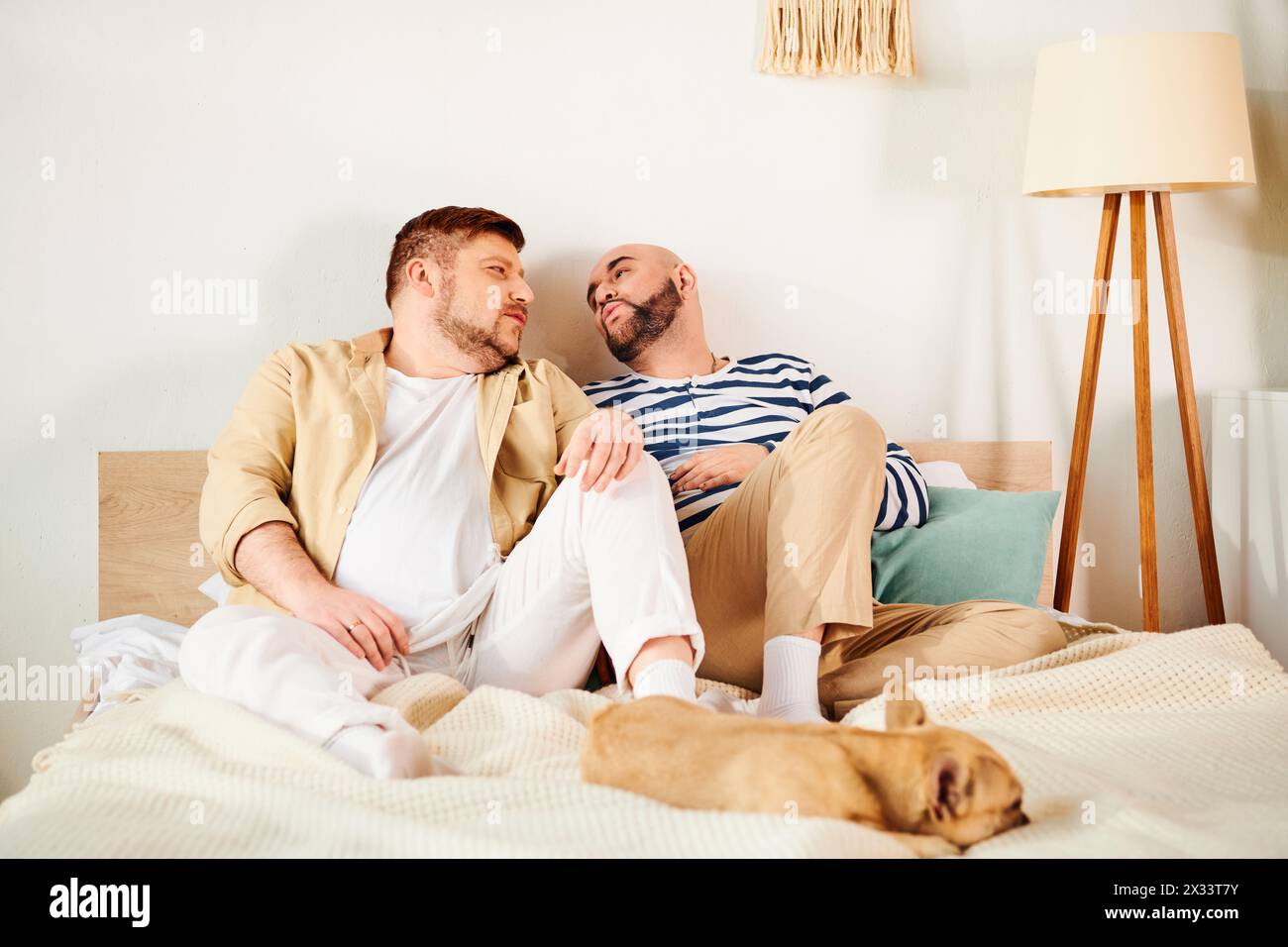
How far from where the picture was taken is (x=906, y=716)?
3.42 feet

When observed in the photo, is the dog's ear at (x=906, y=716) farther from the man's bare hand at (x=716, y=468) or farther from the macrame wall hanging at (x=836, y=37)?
the macrame wall hanging at (x=836, y=37)

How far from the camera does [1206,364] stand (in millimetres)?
2332

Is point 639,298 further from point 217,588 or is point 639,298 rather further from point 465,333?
point 217,588

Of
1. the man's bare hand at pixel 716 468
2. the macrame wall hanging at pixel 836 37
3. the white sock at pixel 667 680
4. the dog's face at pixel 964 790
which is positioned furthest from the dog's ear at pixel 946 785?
the macrame wall hanging at pixel 836 37

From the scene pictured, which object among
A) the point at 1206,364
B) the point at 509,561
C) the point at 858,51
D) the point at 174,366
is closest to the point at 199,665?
the point at 509,561

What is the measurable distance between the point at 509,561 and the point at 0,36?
1.41m

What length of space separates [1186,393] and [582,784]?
5.25 feet

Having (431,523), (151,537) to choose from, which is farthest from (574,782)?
(151,537)

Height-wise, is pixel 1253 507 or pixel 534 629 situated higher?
pixel 1253 507

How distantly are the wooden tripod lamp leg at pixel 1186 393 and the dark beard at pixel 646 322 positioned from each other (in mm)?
938

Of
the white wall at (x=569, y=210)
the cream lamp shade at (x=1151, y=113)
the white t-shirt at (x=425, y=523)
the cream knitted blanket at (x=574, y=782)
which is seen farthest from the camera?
the white wall at (x=569, y=210)

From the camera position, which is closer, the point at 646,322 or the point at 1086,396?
the point at 646,322

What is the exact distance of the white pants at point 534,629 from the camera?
120 cm

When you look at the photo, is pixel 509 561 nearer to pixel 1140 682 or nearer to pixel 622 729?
pixel 622 729
